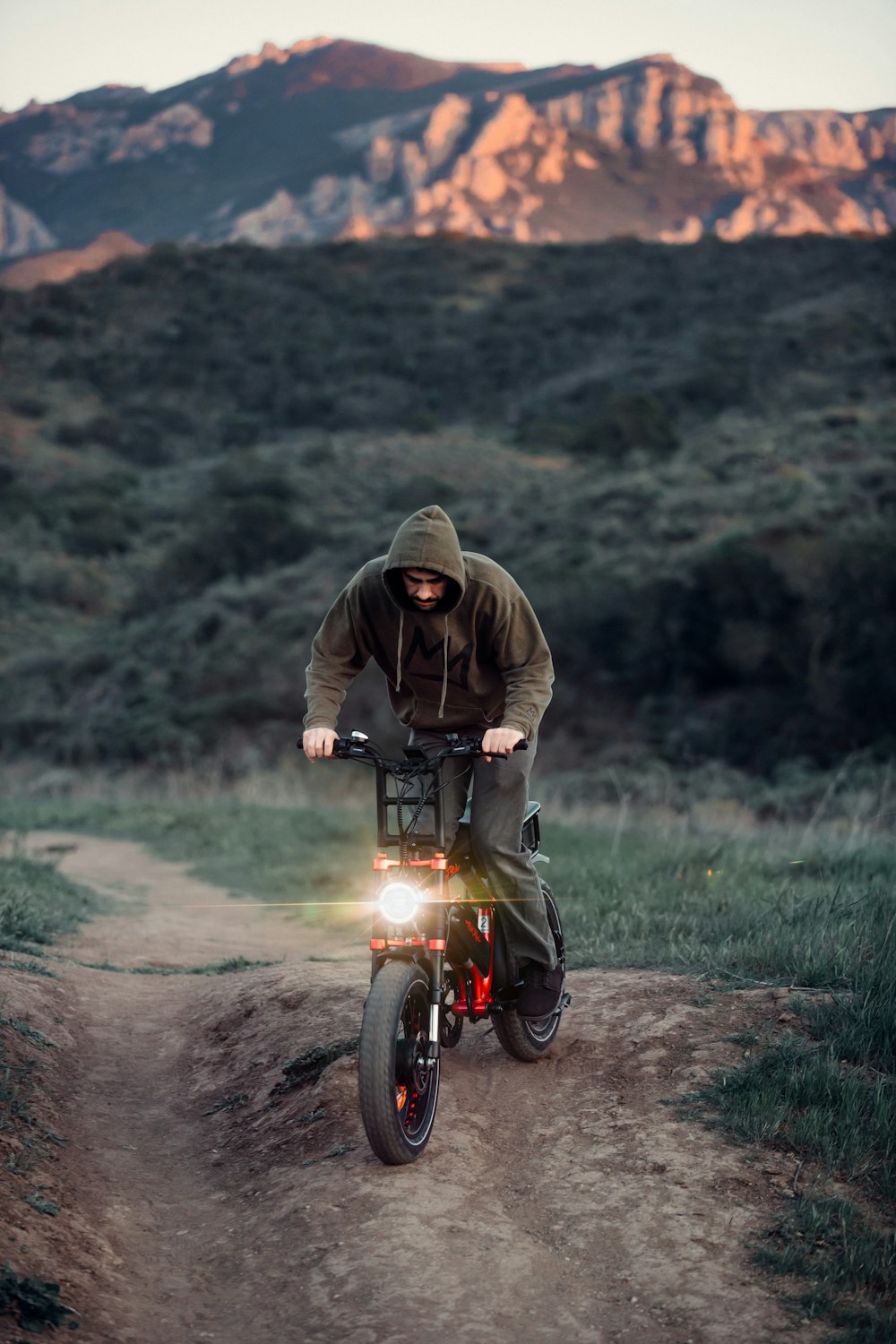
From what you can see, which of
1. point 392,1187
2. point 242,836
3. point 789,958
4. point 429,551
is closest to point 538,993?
point 392,1187

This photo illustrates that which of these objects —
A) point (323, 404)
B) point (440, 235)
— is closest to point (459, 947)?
point (323, 404)

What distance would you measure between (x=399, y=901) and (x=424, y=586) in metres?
1.10

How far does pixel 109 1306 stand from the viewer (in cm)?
340

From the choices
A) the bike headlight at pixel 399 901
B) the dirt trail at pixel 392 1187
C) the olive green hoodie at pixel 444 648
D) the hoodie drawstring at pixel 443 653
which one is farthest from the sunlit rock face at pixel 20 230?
the bike headlight at pixel 399 901

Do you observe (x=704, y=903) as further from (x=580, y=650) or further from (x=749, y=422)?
(x=749, y=422)

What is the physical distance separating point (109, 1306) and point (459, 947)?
1.68m

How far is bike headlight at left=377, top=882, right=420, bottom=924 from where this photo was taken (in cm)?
416

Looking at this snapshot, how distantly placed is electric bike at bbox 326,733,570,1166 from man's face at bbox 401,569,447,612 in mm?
507

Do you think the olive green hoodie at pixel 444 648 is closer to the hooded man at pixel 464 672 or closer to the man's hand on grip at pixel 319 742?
the hooded man at pixel 464 672

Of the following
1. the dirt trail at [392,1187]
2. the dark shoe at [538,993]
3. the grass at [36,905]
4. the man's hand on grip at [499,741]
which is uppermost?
the man's hand on grip at [499,741]

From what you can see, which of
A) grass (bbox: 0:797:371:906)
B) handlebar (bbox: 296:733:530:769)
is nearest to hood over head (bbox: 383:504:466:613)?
handlebar (bbox: 296:733:530:769)

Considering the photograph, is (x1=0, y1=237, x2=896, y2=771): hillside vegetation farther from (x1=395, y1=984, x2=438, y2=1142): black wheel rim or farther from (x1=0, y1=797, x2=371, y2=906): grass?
(x1=395, y1=984, x2=438, y2=1142): black wheel rim

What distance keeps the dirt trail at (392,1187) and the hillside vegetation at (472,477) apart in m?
13.4

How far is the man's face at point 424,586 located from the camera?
426cm
